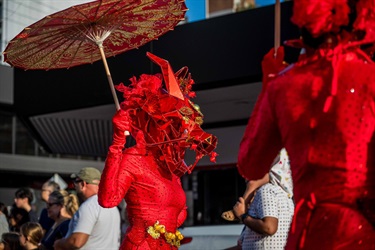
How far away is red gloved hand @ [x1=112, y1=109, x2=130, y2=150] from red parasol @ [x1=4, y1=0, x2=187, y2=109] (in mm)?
374

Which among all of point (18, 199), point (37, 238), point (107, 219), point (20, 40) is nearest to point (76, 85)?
point (18, 199)

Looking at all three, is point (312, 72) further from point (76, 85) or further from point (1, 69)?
point (1, 69)

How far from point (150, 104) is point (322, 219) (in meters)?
2.68

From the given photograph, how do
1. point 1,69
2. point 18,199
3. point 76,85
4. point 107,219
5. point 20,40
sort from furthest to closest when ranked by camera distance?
point 1,69 → point 76,85 → point 18,199 → point 107,219 → point 20,40

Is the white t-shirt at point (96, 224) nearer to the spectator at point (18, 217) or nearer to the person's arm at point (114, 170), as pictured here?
the person's arm at point (114, 170)

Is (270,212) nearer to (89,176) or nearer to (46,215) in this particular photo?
(89,176)

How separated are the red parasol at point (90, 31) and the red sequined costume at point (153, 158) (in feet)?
1.01

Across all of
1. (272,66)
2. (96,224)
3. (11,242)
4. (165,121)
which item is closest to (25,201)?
(11,242)

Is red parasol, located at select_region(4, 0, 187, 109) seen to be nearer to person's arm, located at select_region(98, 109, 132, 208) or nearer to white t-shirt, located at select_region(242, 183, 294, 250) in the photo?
person's arm, located at select_region(98, 109, 132, 208)

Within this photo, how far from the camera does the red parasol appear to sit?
18.0 feet

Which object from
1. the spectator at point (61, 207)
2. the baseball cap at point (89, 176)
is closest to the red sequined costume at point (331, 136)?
the baseball cap at point (89, 176)

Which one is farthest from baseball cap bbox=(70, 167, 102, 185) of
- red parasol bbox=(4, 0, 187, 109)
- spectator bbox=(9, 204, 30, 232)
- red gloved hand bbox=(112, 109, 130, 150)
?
spectator bbox=(9, 204, 30, 232)

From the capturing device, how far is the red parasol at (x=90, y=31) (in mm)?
5488

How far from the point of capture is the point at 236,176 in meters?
22.0
